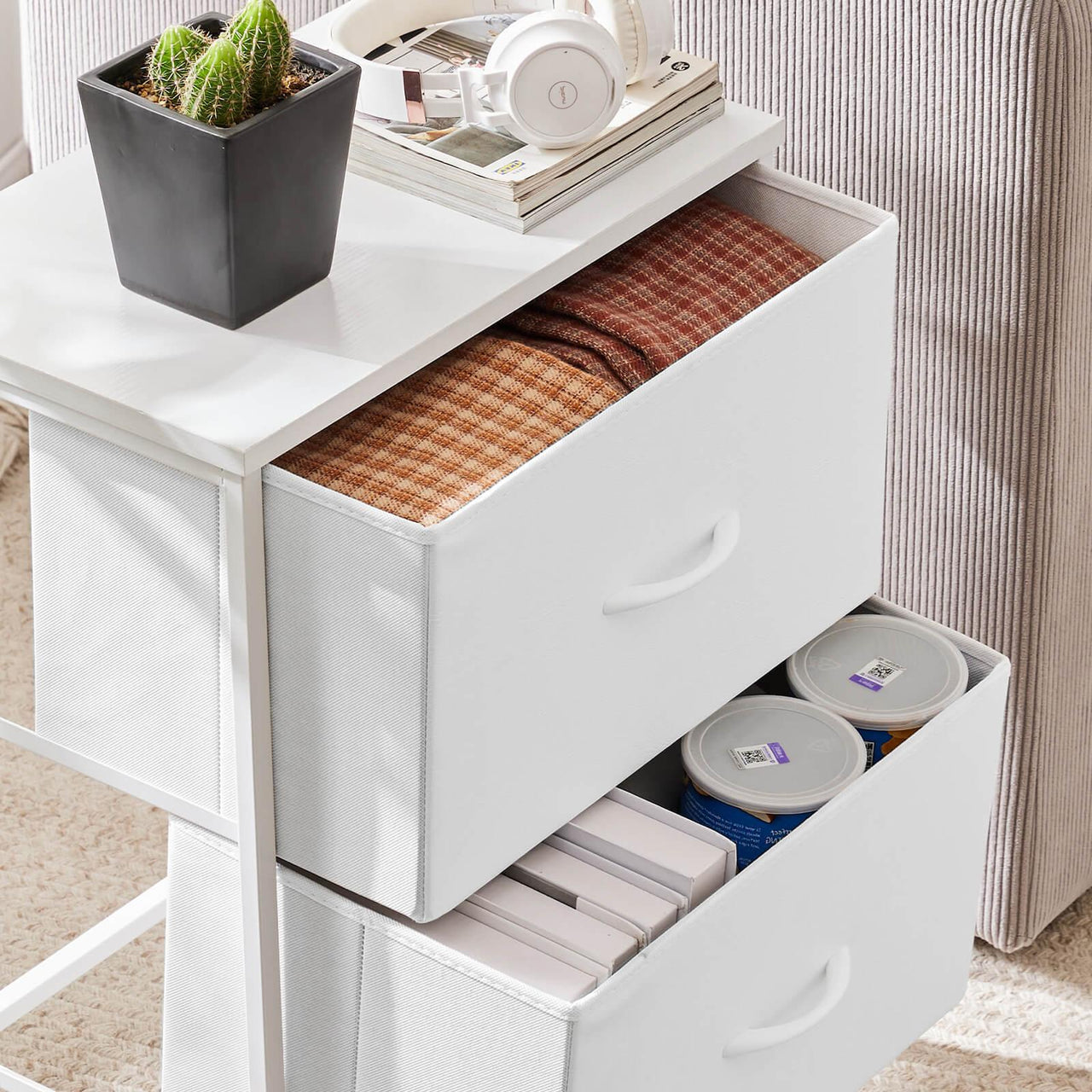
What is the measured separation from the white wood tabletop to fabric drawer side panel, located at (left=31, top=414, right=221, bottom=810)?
0.14 ft

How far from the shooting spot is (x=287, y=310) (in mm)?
950

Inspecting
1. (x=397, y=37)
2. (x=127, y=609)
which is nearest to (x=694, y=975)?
(x=127, y=609)

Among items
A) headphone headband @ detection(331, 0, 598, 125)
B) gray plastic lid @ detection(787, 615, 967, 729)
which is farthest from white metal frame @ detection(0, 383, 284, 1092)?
gray plastic lid @ detection(787, 615, 967, 729)

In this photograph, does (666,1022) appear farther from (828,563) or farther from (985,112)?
(985,112)

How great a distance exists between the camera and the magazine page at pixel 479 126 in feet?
3.33

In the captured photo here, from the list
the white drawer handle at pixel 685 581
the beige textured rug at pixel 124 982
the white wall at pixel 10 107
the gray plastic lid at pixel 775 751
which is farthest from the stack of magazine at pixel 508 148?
the white wall at pixel 10 107

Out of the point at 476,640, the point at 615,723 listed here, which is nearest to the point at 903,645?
the point at 615,723

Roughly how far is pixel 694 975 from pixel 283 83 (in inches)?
20.4

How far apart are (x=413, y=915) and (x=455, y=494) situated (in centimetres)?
22

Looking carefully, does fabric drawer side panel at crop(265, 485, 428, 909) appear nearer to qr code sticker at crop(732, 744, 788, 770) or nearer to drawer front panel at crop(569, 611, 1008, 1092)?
drawer front panel at crop(569, 611, 1008, 1092)

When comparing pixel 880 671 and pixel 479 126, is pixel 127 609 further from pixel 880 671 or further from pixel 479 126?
pixel 880 671

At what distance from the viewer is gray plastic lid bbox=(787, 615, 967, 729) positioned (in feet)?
3.79

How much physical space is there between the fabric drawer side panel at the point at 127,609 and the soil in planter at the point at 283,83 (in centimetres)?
17

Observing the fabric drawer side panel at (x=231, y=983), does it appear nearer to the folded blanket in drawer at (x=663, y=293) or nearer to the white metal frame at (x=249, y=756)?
the white metal frame at (x=249, y=756)
